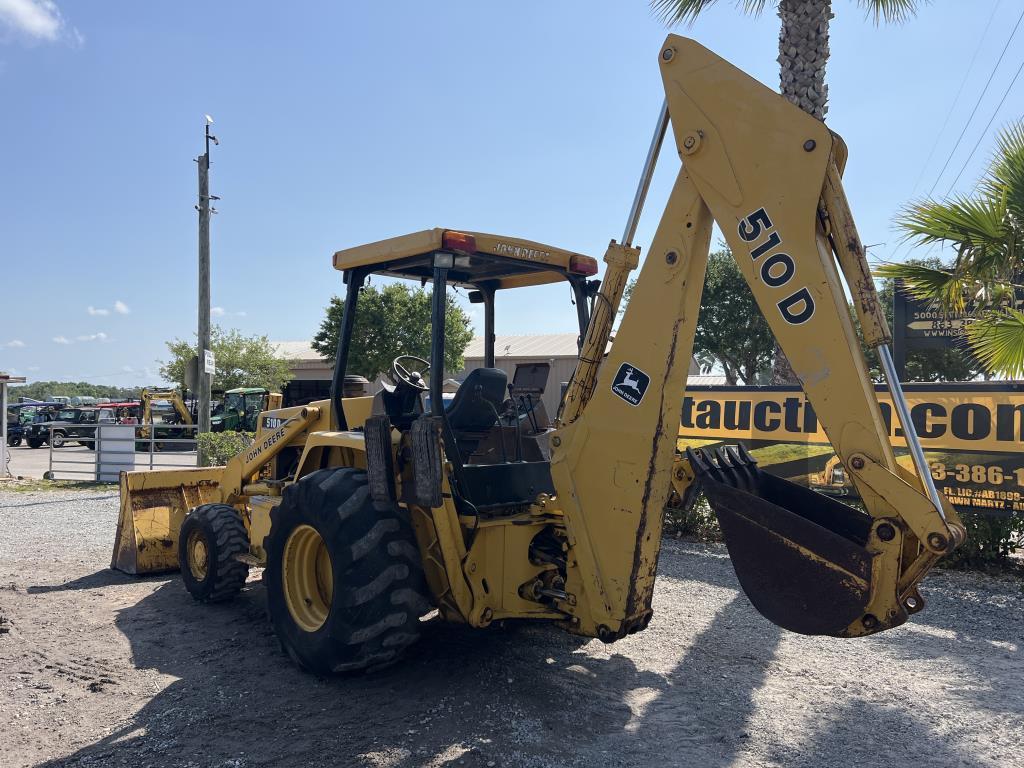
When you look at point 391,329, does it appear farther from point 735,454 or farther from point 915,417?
point 735,454

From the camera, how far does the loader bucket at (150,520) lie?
733 cm

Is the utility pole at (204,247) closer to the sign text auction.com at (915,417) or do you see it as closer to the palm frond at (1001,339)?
the sign text auction.com at (915,417)

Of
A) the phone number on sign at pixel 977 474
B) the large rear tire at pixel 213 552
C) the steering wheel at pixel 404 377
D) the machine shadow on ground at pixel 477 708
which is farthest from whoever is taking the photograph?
the phone number on sign at pixel 977 474

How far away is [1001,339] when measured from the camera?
7.89m

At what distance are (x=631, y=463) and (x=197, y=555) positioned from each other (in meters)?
4.26

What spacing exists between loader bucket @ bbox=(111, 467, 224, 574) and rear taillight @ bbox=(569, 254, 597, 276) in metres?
→ 4.27

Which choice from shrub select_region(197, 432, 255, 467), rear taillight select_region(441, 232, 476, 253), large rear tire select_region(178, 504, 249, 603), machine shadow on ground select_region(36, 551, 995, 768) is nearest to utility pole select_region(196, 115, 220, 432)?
shrub select_region(197, 432, 255, 467)

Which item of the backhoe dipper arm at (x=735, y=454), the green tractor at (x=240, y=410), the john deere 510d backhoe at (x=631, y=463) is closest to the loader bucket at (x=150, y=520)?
the john deere 510d backhoe at (x=631, y=463)

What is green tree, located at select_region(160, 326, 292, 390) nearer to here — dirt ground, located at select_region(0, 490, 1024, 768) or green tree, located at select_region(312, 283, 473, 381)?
green tree, located at select_region(312, 283, 473, 381)

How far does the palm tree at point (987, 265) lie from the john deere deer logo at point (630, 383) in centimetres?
528

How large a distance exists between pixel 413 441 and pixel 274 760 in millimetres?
1692

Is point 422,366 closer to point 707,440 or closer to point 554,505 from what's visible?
point 554,505

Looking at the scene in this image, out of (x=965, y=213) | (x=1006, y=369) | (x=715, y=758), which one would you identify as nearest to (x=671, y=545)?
(x=1006, y=369)

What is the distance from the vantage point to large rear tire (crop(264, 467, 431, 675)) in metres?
4.32
